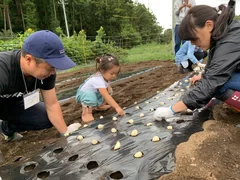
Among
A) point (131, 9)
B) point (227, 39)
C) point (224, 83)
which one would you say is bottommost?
point (224, 83)

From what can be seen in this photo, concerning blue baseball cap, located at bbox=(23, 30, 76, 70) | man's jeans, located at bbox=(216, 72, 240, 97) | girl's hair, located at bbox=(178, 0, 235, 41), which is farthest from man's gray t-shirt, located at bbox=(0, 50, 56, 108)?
man's jeans, located at bbox=(216, 72, 240, 97)

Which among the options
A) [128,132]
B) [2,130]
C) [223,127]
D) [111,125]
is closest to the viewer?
[223,127]

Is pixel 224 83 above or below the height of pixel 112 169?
above

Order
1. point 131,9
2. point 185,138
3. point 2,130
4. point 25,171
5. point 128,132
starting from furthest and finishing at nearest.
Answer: point 131,9 < point 2,130 < point 128,132 < point 185,138 < point 25,171

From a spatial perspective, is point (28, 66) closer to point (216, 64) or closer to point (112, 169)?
point (112, 169)

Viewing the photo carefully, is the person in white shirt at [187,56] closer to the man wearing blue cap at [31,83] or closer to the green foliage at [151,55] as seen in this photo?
the man wearing blue cap at [31,83]

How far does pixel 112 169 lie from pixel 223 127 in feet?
3.11

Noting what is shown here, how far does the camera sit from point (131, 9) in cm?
3350

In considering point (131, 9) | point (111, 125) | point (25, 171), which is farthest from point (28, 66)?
point (131, 9)

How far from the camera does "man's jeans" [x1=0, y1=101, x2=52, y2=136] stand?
8.12 ft

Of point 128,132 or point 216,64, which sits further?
point 128,132

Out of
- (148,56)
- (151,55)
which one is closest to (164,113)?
(148,56)

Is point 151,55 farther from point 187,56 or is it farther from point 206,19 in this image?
point 206,19

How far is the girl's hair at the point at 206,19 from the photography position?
5.56 ft
